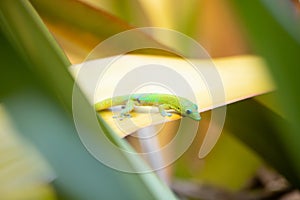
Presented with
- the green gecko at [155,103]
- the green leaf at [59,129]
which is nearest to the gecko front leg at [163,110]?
the green gecko at [155,103]

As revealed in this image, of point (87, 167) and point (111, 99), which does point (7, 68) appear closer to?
point (87, 167)

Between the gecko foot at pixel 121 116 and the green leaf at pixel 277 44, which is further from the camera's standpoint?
the gecko foot at pixel 121 116

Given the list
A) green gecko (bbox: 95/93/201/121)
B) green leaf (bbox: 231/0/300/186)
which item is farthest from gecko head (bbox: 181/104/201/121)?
green leaf (bbox: 231/0/300/186)

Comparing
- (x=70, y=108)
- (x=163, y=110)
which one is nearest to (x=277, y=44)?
(x=70, y=108)

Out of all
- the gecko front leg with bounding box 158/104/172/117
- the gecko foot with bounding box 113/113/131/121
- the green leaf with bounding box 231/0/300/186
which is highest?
the gecko foot with bounding box 113/113/131/121

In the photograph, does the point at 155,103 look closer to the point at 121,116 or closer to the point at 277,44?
the point at 121,116

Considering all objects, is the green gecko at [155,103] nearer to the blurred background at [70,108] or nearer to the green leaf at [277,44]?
the blurred background at [70,108]

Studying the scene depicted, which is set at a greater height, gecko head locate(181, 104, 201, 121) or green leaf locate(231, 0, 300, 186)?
gecko head locate(181, 104, 201, 121)

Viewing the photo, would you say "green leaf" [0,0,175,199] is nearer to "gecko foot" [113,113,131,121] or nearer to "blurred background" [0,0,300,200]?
"blurred background" [0,0,300,200]
